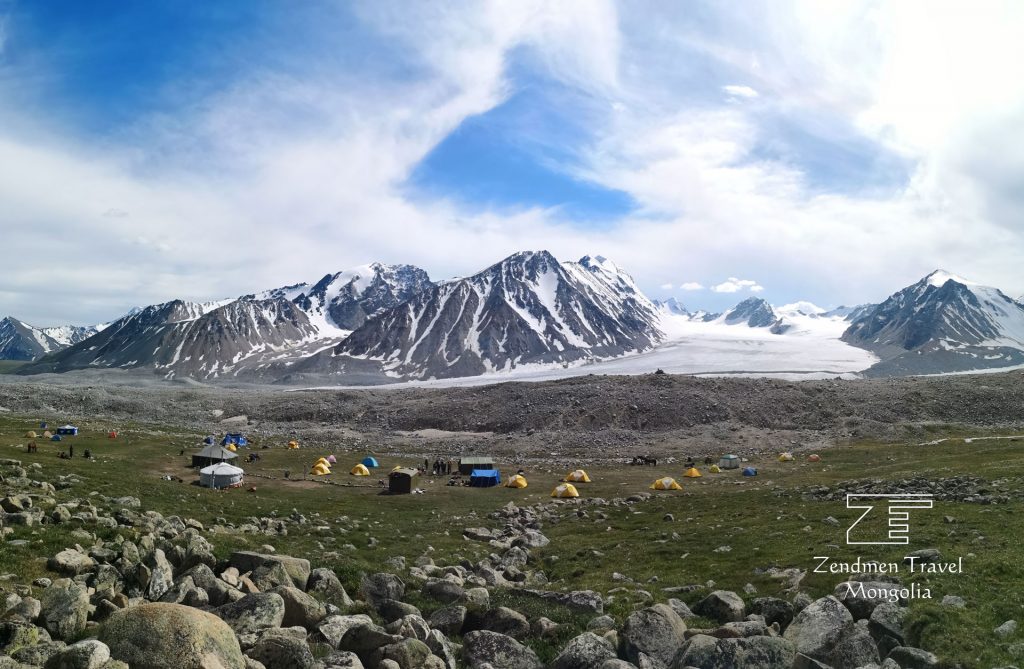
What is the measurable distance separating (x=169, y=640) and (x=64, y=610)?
4395 millimetres

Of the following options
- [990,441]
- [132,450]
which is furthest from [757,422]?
[132,450]

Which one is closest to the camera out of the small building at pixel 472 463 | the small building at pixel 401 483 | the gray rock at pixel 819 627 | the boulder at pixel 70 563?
the gray rock at pixel 819 627

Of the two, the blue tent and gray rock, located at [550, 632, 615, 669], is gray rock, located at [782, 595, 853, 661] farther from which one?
the blue tent

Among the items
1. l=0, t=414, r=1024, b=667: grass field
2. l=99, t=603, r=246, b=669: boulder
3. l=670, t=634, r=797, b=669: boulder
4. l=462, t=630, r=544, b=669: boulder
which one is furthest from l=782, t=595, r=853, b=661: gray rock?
l=99, t=603, r=246, b=669: boulder

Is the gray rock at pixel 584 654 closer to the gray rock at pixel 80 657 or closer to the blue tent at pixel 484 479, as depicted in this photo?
the gray rock at pixel 80 657

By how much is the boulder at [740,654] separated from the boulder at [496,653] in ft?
13.1

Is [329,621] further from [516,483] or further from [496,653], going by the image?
[516,483]

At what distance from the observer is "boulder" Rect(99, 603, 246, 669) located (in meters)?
11.8

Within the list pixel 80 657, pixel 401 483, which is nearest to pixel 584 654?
pixel 80 657

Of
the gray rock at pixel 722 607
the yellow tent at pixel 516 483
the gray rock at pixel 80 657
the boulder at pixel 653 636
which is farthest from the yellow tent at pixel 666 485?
the gray rock at pixel 80 657

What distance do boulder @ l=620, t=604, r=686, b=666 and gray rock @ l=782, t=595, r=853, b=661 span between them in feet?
10.2

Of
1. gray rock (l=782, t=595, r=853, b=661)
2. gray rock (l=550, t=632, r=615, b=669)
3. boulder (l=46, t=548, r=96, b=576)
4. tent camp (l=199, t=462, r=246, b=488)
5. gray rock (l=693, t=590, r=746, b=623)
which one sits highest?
boulder (l=46, t=548, r=96, b=576)

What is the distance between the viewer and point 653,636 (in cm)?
1711

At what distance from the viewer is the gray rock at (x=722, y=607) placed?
2006 cm
